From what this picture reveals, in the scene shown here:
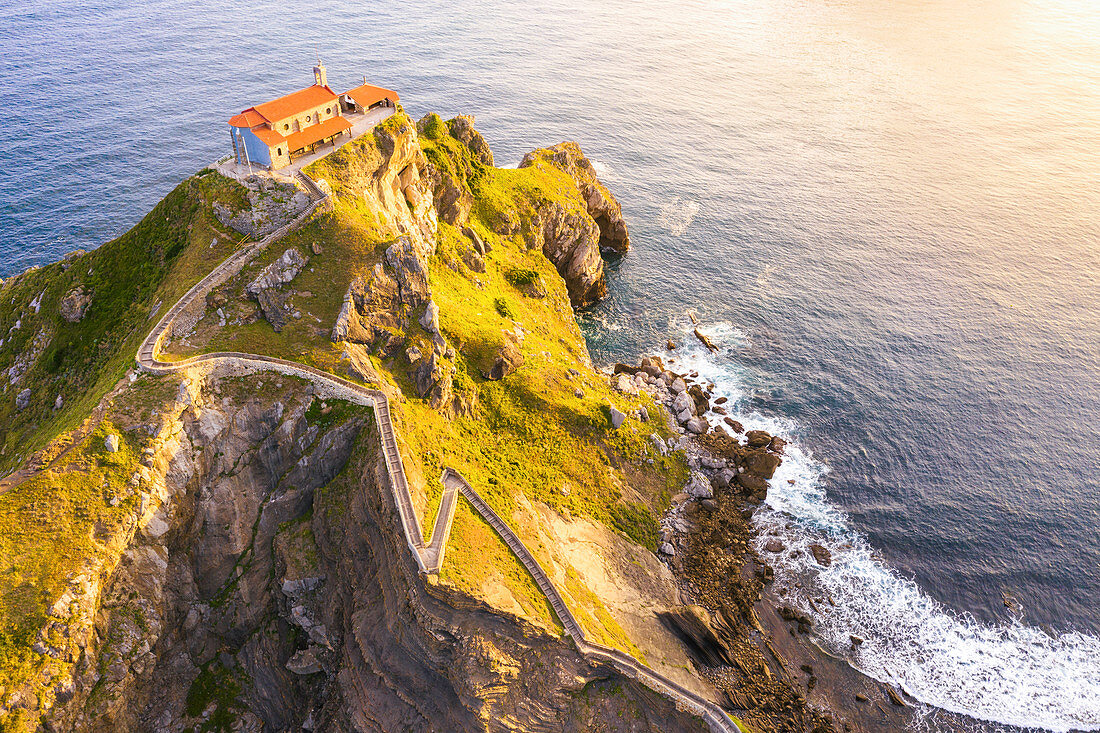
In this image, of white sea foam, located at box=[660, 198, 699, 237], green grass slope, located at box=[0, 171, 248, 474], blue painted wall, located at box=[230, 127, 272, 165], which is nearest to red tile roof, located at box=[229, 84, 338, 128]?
blue painted wall, located at box=[230, 127, 272, 165]

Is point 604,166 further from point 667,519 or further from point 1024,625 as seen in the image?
point 1024,625

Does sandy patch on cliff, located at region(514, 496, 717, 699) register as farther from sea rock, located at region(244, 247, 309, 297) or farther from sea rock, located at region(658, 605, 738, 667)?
sea rock, located at region(244, 247, 309, 297)

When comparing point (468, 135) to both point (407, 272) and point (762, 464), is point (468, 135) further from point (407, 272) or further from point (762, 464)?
point (762, 464)

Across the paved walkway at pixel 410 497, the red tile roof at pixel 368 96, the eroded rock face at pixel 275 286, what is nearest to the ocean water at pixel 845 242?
the paved walkway at pixel 410 497

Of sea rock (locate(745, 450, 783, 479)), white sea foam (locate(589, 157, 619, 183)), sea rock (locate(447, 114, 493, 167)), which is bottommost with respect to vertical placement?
sea rock (locate(745, 450, 783, 479))

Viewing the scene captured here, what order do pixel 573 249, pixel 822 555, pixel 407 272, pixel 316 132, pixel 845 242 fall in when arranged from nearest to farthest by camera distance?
pixel 407 272, pixel 822 555, pixel 316 132, pixel 573 249, pixel 845 242

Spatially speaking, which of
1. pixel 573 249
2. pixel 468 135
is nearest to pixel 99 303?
pixel 468 135

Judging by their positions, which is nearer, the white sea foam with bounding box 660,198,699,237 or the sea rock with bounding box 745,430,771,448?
the sea rock with bounding box 745,430,771,448

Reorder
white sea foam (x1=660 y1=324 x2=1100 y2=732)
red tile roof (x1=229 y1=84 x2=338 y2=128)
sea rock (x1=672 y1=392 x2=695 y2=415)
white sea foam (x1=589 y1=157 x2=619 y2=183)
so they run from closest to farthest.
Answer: white sea foam (x1=660 y1=324 x2=1100 y2=732) < red tile roof (x1=229 y1=84 x2=338 y2=128) < sea rock (x1=672 y1=392 x2=695 y2=415) < white sea foam (x1=589 y1=157 x2=619 y2=183)
